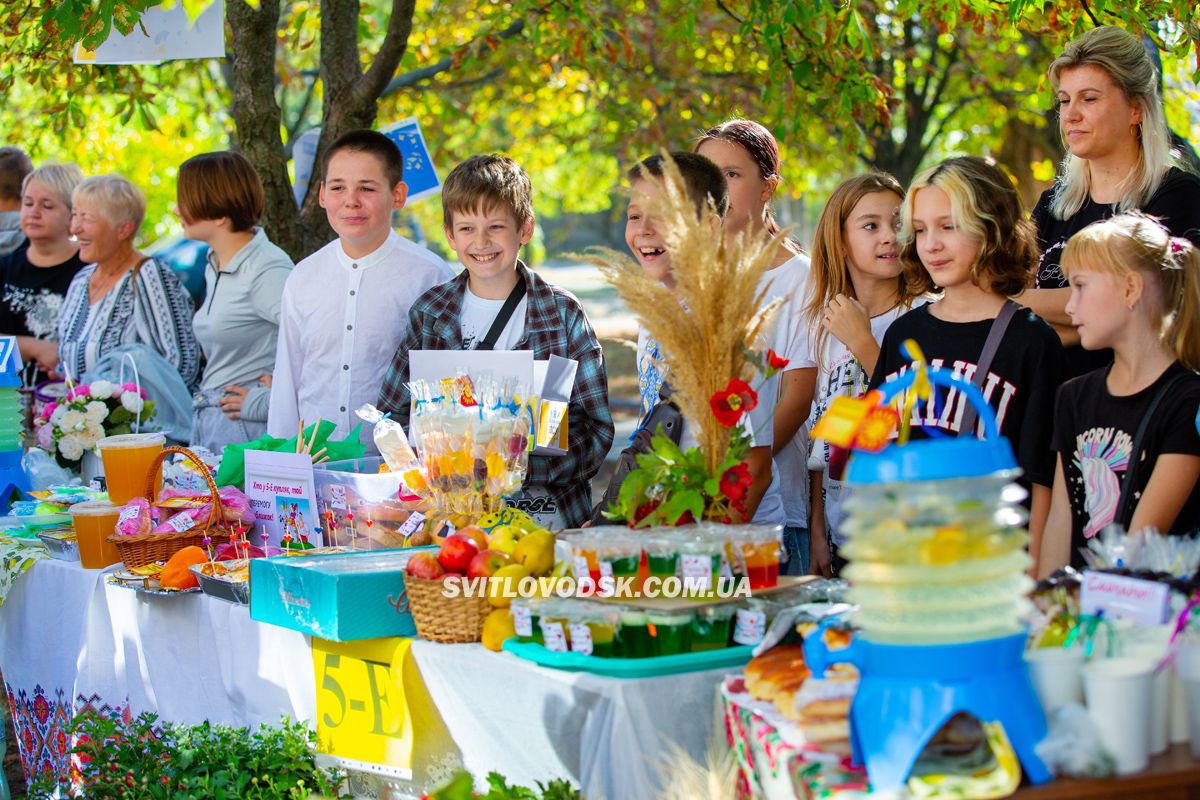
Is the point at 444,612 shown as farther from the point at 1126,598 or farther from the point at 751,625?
the point at 1126,598

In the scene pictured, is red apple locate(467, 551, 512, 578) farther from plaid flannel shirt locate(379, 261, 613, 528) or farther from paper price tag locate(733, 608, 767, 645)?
plaid flannel shirt locate(379, 261, 613, 528)

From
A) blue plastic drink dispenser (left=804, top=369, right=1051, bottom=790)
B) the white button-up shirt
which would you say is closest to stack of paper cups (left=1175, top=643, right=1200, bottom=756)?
blue plastic drink dispenser (left=804, top=369, right=1051, bottom=790)

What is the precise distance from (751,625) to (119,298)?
3.89 m

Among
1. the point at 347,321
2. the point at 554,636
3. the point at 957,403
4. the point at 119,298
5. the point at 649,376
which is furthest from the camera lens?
the point at 119,298

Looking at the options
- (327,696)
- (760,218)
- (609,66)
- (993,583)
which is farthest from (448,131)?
(993,583)

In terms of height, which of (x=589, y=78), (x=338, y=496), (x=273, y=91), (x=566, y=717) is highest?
(x=589, y=78)

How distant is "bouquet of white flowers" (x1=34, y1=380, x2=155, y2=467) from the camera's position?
5082 mm

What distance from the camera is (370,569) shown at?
3.18m

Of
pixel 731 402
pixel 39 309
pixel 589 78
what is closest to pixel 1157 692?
pixel 731 402

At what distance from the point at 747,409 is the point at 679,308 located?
260 mm

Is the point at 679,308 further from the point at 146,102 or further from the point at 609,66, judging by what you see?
the point at 609,66

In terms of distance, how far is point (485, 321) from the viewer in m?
4.24

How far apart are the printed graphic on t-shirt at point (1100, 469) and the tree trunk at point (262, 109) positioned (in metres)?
4.54

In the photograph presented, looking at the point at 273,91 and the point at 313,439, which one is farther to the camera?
the point at 273,91
